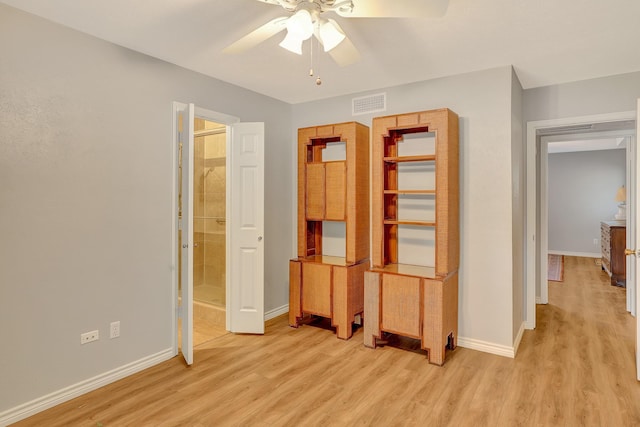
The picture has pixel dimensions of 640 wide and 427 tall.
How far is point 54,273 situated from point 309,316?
2.45 m

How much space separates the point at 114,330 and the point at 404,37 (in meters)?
3.01

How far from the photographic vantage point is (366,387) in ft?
8.61

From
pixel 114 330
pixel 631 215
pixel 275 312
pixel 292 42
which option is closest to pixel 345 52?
pixel 292 42

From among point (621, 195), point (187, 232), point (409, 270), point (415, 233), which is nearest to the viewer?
point (187, 232)

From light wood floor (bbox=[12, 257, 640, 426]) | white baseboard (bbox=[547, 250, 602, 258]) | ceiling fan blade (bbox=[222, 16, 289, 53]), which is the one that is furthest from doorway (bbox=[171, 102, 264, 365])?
white baseboard (bbox=[547, 250, 602, 258])

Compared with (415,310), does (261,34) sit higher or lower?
higher

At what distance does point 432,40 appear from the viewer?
2.63 metres

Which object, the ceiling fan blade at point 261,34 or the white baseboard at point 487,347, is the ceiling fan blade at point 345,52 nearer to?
the ceiling fan blade at point 261,34

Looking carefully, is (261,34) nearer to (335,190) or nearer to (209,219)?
(335,190)

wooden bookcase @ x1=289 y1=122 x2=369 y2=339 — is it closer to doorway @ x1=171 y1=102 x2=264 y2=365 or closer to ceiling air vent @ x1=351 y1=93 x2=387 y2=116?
ceiling air vent @ x1=351 y1=93 x2=387 y2=116

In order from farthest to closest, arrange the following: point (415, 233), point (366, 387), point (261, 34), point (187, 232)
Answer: point (415, 233) → point (187, 232) → point (366, 387) → point (261, 34)

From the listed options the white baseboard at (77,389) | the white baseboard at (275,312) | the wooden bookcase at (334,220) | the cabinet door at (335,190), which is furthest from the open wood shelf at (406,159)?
the white baseboard at (77,389)

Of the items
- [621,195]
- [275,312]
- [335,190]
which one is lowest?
[275,312]

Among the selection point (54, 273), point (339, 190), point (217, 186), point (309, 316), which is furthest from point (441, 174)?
point (54, 273)
